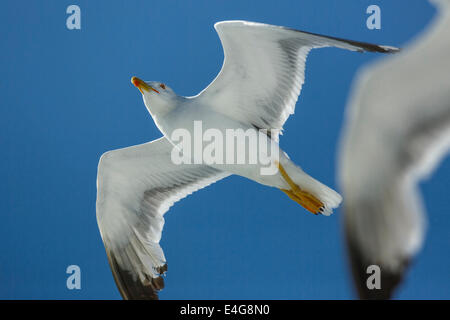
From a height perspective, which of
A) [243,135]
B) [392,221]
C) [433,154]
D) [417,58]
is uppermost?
[243,135]

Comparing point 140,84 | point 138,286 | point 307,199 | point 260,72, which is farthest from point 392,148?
point 138,286

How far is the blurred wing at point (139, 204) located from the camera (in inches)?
103

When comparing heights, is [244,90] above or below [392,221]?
above

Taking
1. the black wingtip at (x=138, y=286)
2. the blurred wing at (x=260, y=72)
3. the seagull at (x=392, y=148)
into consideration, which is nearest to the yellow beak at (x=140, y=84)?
the blurred wing at (x=260, y=72)

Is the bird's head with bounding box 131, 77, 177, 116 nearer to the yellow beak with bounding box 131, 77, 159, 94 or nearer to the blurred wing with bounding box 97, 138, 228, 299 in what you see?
the yellow beak with bounding box 131, 77, 159, 94

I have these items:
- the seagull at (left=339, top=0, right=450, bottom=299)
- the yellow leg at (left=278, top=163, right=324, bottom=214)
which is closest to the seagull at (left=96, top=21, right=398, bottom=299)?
the yellow leg at (left=278, top=163, right=324, bottom=214)


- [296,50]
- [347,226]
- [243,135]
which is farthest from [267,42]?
[347,226]

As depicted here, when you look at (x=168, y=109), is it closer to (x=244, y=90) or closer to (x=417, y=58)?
(x=244, y=90)

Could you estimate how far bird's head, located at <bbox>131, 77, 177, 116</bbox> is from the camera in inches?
93.4

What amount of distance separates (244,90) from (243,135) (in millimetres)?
240

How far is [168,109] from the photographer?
93.4 inches

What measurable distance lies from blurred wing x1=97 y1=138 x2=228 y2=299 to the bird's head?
0.29 metres

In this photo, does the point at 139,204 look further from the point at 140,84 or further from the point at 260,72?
the point at 260,72

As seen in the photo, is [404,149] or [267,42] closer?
[404,149]
